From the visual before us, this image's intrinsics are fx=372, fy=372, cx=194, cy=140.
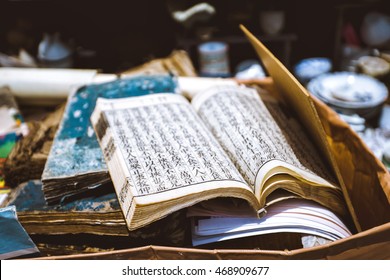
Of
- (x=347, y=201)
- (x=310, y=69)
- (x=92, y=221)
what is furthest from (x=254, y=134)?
(x=310, y=69)

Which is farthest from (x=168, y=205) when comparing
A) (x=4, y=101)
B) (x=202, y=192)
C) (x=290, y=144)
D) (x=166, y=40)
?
(x=166, y=40)

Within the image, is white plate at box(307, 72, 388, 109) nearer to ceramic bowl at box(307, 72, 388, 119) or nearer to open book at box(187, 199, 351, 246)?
ceramic bowl at box(307, 72, 388, 119)

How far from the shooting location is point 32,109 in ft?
4.85

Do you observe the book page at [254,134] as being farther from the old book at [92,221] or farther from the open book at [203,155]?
A: the old book at [92,221]

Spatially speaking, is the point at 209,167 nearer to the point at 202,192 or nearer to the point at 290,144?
the point at 202,192

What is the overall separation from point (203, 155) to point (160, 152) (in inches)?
3.9

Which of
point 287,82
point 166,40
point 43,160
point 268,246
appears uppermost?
point 287,82

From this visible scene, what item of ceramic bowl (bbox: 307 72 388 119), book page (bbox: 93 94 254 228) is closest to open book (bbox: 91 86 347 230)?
book page (bbox: 93 94 254 228)

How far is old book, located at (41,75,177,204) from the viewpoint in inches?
33.9

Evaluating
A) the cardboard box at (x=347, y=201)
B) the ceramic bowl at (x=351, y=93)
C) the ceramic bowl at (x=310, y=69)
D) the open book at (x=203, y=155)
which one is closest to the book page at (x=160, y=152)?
the open book at (x=203, y=155)

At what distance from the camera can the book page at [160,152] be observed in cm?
75

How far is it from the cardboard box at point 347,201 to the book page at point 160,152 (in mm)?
108

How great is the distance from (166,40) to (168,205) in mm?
2057
